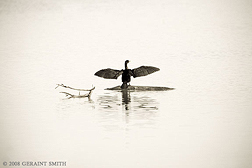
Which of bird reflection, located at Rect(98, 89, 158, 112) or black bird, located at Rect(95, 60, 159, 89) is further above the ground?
black bird, located at Rect(95, 60, 159, 89)

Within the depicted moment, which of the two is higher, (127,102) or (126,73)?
(126,73)

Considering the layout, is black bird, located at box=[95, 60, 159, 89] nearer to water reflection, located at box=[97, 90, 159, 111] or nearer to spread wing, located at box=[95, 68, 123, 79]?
spread wing, located at box=[95, 68, 123, 79]

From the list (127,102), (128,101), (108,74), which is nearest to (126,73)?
(108,74)

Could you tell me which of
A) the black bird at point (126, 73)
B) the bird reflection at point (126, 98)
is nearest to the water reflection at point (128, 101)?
the bird reflection at point (126, 98)

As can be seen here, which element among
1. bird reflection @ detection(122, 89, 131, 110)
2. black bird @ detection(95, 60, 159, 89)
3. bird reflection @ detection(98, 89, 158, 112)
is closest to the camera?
bird reflection @ detection(98, 89, 158, 112)

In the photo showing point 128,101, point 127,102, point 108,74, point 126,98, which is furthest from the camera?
point 108,74

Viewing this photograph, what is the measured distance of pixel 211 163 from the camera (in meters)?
8.71

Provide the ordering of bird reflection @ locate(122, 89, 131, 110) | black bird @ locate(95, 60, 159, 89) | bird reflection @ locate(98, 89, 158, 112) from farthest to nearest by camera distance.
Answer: black bird @ locate(95, 60, 159, 89)
bird reflection @ locate(122, 89, 131, 110)
bird reflection @ locate(98, 89, 158, 112)

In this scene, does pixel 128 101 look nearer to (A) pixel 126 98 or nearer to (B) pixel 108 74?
(A) pixel 126 98

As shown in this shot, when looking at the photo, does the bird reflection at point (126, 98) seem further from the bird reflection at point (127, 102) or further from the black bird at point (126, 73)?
the black bird at point (126, 73)

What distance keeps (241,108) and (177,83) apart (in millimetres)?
5999

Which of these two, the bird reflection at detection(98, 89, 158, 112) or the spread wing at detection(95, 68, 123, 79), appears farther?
the spread wing at detection(95, 68, 123, 79)

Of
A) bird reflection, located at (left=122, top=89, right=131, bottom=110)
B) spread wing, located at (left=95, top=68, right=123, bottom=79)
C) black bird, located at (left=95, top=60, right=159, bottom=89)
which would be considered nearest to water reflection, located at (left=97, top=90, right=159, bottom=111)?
bird reflection, located at (left=122, top=89, right=131, bottom=110)

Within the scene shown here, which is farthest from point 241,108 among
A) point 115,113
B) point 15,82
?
point 15,82
